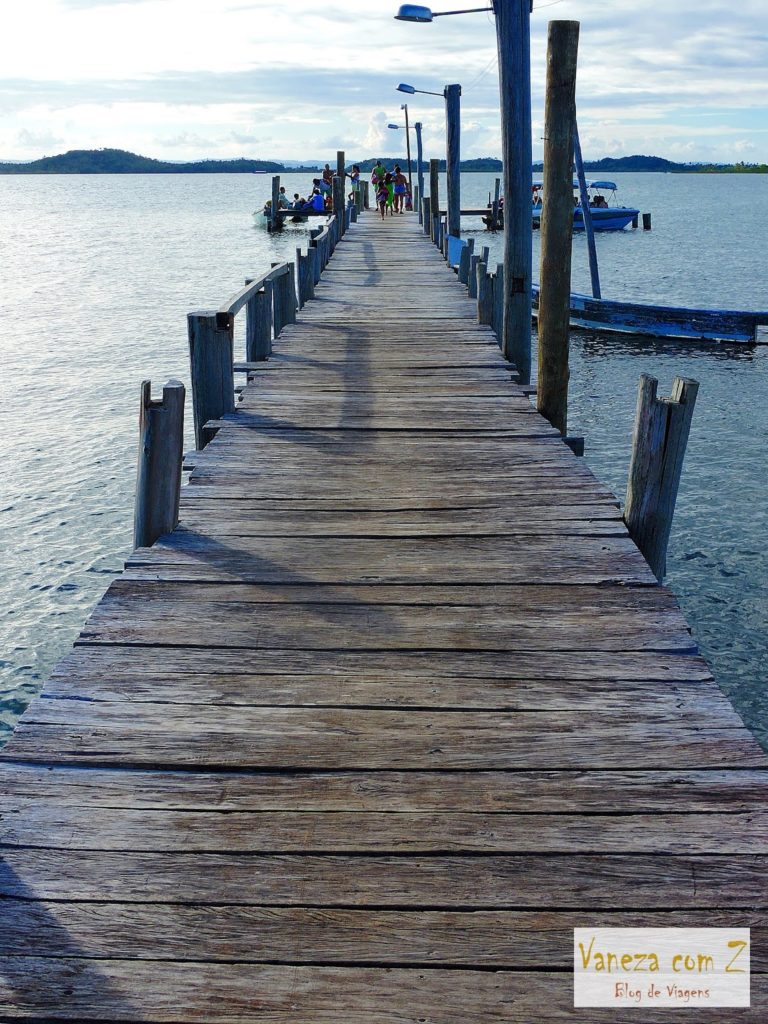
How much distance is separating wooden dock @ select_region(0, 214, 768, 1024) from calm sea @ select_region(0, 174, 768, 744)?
13.7ft

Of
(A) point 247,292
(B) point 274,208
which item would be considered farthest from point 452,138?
(B) point 274,208

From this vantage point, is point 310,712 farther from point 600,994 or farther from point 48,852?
point 600,994

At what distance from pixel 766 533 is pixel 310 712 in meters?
9.49

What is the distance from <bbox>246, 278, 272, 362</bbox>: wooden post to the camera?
9344mm

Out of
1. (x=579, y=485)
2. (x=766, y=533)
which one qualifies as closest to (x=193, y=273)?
(x=766, y=533)

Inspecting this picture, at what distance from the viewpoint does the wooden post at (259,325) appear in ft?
30.7

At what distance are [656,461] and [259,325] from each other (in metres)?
5.35

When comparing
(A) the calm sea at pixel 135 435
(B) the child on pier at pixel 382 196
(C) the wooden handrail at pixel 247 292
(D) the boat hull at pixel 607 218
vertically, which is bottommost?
(A) the calm sea at pixel 135 435

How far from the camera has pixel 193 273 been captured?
144ft

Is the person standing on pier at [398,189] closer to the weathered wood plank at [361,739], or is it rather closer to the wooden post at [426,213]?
the wooden post at [426,213]

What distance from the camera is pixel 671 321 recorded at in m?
23.6

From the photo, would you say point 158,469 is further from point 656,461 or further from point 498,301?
point 498,301

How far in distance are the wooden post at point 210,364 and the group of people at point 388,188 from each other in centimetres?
2486

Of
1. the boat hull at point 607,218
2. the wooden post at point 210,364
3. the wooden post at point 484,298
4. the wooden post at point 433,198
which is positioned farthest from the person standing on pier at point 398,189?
the wooden post at point 210,364
